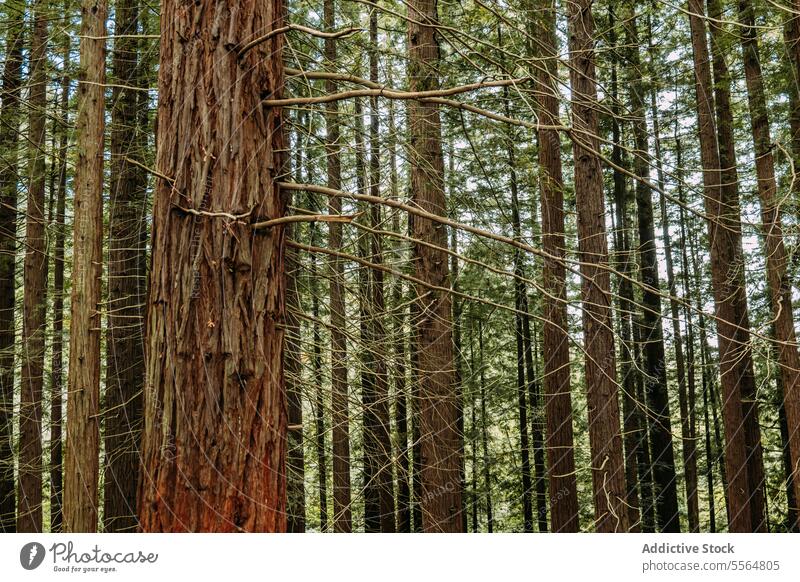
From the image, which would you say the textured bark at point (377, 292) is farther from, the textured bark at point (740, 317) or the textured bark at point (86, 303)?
the textured bark at point (740, 317)

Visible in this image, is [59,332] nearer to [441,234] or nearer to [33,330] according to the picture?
[33,330]

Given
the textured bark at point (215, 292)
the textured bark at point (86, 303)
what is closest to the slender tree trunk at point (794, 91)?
the textured bark at point (215, 292)

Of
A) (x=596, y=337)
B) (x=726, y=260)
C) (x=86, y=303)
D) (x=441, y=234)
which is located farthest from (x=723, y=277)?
(x=86, y=303)

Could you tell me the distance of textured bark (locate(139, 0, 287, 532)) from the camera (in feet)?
7.14

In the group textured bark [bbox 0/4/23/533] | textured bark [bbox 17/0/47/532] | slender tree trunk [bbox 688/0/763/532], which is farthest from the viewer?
slender tree trunk [bbox 688/0/763/532]

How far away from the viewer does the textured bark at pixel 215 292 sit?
2176 mm

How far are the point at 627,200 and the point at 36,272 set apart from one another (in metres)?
10.00

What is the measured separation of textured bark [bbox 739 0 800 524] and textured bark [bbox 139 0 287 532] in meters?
5.24

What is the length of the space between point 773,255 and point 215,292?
6901 millimetres

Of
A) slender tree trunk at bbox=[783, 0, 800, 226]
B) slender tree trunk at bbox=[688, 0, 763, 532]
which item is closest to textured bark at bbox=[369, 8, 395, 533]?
slender tree trunk at bbox=[783, 0, 800, 226]

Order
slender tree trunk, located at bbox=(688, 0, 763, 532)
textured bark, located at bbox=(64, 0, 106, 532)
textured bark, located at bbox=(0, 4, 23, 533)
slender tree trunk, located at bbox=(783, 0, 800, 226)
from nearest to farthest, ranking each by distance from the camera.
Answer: textured bark, located at bbox=(64, 0, 106, 532) → slender tree trunk, located at bbox=(783, 0, 800, 226) → textured bark, located at bbox=(0, 4, 23, 533) → slender tree trunk, located at bbox=(688, 0, 763, 532)

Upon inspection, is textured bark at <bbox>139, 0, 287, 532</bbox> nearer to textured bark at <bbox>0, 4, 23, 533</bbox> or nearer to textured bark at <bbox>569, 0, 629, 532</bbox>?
textured bark at <bbox>569, 0, 629, 532</bbox>

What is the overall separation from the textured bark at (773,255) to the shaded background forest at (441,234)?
0.17ft
